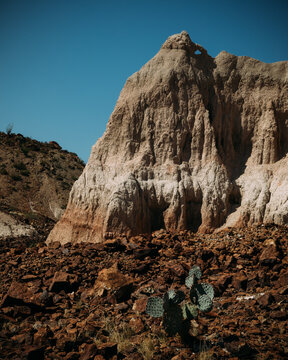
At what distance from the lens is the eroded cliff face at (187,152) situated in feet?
31.6

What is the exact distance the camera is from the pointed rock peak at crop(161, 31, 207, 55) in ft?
38.3

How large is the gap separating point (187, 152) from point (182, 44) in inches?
163

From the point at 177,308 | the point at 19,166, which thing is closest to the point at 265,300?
the point at 177,308

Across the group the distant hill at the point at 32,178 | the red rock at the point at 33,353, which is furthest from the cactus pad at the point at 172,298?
the distant hill at the point at 32,178

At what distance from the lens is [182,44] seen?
11.6 metres

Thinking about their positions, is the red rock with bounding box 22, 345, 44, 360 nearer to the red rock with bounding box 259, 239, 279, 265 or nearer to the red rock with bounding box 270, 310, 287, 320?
the red rock with bounding box 270, 310, 287, 320

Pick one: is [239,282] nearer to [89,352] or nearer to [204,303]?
[204,303]

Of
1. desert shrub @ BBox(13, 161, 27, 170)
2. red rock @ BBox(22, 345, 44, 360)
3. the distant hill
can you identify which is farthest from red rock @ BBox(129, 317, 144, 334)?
desert shrub @ BBox(13, 161, 27, 170)

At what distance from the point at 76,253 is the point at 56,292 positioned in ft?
5.42

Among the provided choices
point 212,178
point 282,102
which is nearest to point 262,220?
point 212,178

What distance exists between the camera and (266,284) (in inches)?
242

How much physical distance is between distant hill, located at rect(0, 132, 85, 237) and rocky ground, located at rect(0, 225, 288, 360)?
10.1 meters

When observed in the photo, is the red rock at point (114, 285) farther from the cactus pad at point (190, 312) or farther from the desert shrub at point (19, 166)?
the desert shrub at point (19, 166)

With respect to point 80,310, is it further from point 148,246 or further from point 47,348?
point 148,246
